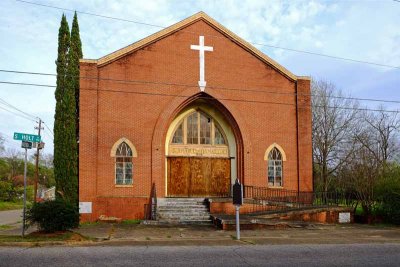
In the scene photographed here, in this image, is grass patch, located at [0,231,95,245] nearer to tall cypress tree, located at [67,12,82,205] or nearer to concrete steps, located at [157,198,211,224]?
concrete steps, located at [157,198,211,224]

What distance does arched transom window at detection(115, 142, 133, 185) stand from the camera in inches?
841

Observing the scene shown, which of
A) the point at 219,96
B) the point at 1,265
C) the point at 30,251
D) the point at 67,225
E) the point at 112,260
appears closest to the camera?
the point at 1,265

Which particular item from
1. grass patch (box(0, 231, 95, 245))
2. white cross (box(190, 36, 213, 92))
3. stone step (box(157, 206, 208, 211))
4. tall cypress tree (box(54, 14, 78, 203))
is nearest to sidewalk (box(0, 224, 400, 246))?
grass patch (box(0, 231, 95, 245))

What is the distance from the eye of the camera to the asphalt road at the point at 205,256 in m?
9.92

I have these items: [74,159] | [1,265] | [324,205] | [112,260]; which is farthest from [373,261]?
[74,159]

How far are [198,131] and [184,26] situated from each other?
216 inches

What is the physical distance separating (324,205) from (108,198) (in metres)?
10.4

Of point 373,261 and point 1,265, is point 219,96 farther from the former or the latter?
point 1,265

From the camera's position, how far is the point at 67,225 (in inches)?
550

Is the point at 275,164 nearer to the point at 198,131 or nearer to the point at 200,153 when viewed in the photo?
the point at 200,153

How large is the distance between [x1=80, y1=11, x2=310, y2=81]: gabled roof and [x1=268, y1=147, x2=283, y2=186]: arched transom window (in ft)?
13.7

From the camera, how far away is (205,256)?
35.7 feet

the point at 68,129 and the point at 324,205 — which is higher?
the point at 68,129

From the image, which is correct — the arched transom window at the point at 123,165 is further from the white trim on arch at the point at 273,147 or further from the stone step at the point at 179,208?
the white trim on arch at the point at 273,147
